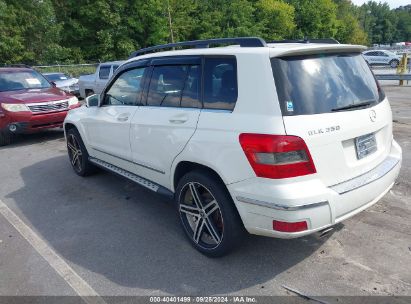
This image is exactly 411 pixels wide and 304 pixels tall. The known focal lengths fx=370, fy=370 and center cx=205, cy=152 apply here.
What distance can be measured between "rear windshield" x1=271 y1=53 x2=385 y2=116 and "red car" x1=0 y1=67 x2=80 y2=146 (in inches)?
271

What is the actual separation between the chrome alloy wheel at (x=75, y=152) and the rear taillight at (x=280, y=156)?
3.77 m

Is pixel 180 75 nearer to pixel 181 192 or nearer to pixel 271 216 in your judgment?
pixel 181 192

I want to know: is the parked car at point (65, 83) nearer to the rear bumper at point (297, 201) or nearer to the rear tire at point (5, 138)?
the rear tire at point (5, 138)

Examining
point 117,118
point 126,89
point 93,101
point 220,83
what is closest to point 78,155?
point 93,101

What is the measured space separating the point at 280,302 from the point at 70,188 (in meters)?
3.74

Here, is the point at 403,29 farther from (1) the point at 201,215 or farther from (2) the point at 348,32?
(1) the point at 201,215

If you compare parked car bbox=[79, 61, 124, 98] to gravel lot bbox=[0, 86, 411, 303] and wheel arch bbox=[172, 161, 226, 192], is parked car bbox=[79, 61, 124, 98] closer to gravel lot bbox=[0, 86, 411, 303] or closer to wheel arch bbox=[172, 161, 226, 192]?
gravel lot bbox=[0, 86, 411, 303]

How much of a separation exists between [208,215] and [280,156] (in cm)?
98

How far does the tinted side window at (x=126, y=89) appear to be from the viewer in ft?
13.8

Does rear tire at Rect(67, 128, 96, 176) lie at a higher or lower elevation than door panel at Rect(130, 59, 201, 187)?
lower

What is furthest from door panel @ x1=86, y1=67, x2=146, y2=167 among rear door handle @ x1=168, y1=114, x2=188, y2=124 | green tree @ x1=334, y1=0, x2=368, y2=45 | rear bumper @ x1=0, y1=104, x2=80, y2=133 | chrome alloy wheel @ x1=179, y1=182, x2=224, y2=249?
green tree @ x1=334, y1=0, x2=368, y2=45

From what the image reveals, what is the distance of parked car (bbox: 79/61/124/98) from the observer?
42.7 feet

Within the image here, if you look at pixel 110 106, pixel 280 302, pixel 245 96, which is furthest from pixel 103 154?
pixel 280 302

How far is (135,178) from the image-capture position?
4.32 m
